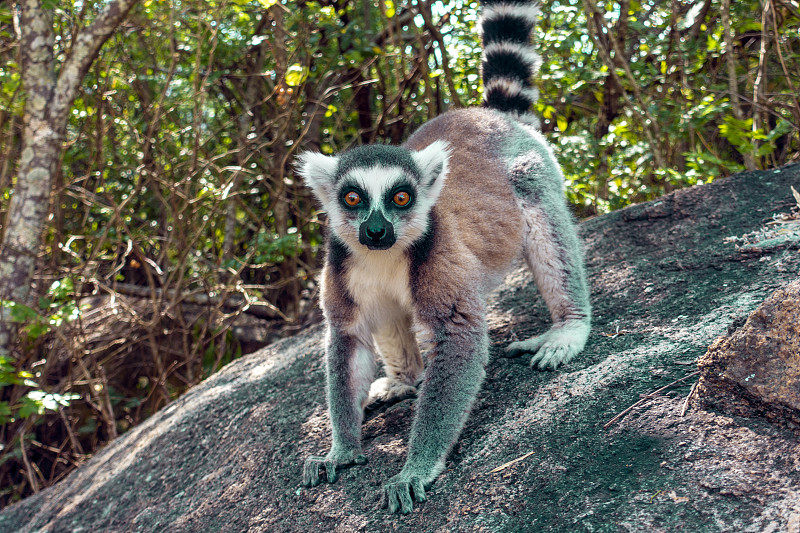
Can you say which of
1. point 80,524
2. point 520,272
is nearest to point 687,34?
point 520,272

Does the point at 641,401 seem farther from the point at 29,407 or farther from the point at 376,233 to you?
the point at 29,407

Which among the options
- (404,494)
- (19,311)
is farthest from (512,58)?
(19,311)

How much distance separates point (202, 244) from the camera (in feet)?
25.2

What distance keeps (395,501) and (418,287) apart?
38.5 inches

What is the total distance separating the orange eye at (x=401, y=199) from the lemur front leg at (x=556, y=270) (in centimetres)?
104

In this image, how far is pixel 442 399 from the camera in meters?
2.87

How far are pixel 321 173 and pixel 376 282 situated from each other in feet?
2.16

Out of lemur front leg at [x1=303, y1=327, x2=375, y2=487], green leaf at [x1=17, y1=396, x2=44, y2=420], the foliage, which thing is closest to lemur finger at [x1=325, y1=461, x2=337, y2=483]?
lemur front leg at [x1=303, y1=327, x2=375, y2=487]

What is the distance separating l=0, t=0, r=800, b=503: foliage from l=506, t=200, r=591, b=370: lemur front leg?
2.16 meters

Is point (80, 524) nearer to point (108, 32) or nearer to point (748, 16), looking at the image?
point (108, 32)

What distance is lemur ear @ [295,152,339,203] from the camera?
10.9 ft

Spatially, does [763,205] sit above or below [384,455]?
above

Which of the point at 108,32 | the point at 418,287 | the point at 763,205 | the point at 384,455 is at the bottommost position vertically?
the point at 384,455

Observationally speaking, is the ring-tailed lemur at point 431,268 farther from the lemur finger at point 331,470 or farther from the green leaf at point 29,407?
the green leaf at point 29,407
